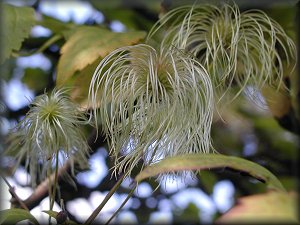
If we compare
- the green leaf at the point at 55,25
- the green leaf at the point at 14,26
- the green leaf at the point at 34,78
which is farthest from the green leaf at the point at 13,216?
the green leaf at the point at 34,78

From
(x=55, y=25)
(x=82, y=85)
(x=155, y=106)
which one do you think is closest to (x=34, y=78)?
(x=55, y=25)

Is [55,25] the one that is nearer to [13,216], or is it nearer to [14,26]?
[14,26]

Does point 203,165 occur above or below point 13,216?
above

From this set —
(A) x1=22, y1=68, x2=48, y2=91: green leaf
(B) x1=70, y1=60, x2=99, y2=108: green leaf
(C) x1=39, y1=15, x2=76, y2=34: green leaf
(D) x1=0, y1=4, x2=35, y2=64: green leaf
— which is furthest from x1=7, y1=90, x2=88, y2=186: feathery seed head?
(A) x1=22, y1=68, x2=48, y2=91: green leaf

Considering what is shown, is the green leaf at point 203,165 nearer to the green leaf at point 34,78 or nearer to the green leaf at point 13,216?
the green leaf at point 13,216

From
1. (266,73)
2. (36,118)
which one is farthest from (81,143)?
(266,73)
